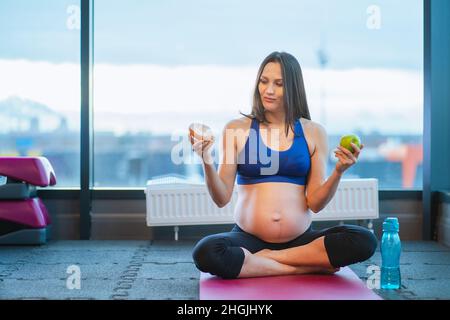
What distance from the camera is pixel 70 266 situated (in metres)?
3.12

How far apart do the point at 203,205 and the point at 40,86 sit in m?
1.24

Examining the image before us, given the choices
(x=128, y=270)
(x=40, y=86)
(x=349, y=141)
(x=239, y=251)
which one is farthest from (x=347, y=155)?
(x=40, y=86)

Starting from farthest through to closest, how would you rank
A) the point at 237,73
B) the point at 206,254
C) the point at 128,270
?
the point at 237,73 → the point at 128,270 → the point at 206,254

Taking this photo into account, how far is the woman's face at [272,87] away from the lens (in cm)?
273

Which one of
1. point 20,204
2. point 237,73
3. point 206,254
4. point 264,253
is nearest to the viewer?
point 206,254

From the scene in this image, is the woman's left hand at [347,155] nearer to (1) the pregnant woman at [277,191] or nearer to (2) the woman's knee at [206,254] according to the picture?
(1) the pregnant woman at [277,191]

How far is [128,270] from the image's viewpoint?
3014mm

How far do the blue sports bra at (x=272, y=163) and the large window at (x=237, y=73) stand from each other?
4.30ft

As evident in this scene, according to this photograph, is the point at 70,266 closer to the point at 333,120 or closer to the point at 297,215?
the point at 297,215

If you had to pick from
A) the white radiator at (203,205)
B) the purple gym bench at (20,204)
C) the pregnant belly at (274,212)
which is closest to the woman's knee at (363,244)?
the pregnant belly at (274,212)

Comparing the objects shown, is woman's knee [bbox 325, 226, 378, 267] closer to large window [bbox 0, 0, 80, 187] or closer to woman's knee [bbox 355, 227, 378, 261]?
woman's knee [bbox 355, 227, 378, 261]

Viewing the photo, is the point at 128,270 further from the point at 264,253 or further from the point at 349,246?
the point at 349,246

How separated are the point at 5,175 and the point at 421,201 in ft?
7.86
